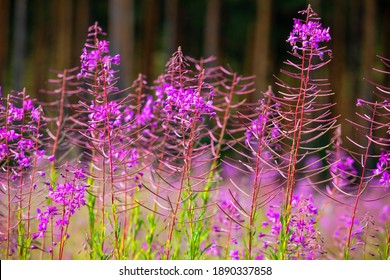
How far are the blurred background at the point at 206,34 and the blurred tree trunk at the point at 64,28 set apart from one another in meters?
0.04

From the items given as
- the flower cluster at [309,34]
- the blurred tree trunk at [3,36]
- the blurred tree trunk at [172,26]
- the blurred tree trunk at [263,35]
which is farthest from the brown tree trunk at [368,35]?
the flower cluster at [309,34]

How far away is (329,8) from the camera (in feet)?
97.3

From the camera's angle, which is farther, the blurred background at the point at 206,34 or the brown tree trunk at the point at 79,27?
the brown tree trunk at the point at 79,27

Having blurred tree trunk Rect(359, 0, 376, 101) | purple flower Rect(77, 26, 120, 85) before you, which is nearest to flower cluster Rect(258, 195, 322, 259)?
purple flower Rect(77, 26, 120, 85)

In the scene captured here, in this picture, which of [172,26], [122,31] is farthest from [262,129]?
[172,26]

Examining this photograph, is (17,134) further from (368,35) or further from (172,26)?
(172,26)

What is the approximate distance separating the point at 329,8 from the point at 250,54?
4.92m

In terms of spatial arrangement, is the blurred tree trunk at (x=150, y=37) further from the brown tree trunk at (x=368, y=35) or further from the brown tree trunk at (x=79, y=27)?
the brown tree trunk at (x=368, y=35)

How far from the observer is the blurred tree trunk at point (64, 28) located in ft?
90.7

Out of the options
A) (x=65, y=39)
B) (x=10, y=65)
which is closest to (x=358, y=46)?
(x=65, y=39)

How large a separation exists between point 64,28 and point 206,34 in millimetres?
6424

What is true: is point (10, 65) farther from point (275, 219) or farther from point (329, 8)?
point (275, 219)

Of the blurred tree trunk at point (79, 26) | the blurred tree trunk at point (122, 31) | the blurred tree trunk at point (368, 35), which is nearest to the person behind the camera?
the blurred tree trunk at point (122, 31)

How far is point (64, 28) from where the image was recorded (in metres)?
28.1
